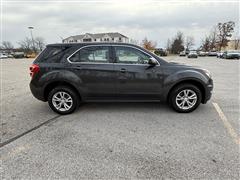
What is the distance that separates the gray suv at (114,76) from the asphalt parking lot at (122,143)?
43cm

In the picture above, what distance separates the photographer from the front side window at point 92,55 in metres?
4.38

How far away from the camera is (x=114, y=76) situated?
4355mm

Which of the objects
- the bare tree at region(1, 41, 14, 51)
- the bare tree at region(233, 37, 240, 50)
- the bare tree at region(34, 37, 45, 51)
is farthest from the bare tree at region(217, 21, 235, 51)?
the bare tree at region(1, 41, 14, 51)

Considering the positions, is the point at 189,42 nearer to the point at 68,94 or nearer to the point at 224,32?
the point at 224,32

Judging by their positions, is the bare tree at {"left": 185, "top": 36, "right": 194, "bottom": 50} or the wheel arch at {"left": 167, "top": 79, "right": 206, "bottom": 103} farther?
the bare tree at {"left": 185, "top": 36, "right": 194, "bottom": 50}

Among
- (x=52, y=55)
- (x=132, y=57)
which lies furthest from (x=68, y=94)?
(x=132, y=57)

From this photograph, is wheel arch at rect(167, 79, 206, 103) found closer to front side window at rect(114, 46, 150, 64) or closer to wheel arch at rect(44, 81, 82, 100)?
front side window at rect(114, 46, 150, 64)

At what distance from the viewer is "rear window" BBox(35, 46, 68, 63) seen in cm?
443

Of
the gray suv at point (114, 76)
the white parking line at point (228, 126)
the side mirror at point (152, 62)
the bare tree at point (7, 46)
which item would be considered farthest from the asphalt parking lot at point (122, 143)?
the bare tree at point (7, 46)

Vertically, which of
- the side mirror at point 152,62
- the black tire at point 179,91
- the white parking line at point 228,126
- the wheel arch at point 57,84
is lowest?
the white parking line at point 228,126

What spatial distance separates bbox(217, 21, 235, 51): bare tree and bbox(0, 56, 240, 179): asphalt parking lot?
2451 inches

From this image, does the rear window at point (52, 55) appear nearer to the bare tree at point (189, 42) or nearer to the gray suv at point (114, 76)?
the gray suv at point (114, 76)

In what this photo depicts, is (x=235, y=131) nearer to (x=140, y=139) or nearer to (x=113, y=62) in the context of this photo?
(x=140, y=139)

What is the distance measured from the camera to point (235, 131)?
3523 millimetres
